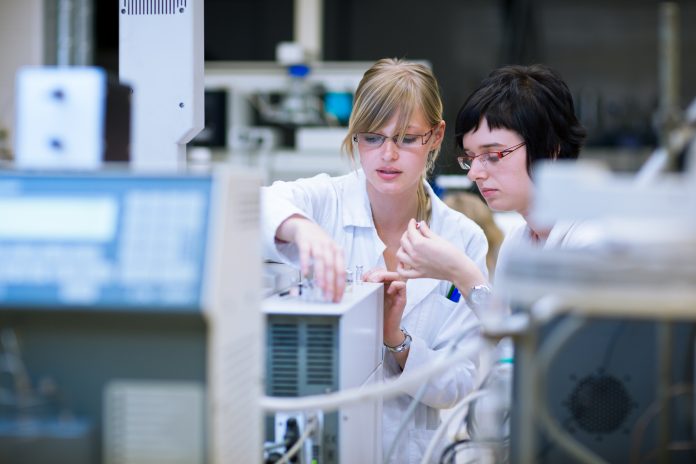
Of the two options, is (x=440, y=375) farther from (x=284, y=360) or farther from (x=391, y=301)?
(x=284, y=360)

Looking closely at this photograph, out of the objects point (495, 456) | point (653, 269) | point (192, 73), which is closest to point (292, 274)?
point (192, 73)

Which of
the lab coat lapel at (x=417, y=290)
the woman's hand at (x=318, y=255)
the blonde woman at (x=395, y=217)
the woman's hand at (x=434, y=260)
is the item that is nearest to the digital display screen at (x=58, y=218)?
the woman's hand at (x=318, y=255)

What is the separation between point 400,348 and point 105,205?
81cm

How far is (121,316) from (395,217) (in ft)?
3.32

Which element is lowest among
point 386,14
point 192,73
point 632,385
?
point 632,385

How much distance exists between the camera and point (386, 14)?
257 inches

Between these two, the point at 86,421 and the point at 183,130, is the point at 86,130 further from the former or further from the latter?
the point at 183,130

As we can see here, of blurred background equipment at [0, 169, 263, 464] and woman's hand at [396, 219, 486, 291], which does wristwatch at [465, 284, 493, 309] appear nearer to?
woman's hand at [396, 219, 486, 291]

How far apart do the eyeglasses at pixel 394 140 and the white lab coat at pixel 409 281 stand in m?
0.15

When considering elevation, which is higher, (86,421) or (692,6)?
(692,6)

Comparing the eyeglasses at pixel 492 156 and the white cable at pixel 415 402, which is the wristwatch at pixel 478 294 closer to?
the white cable at pixel 415 402

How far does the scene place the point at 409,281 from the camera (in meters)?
1.68

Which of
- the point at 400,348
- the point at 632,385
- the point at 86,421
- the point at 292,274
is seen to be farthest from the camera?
the point at 400,348

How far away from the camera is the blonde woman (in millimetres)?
1499
